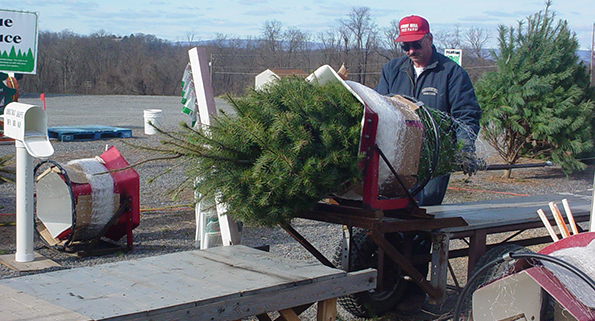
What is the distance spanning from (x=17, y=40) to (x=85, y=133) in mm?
9500

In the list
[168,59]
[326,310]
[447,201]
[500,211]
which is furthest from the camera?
[168,59]

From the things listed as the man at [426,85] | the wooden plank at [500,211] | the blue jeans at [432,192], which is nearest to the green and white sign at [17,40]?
the man at [426,85]

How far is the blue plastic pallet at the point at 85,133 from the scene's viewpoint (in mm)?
15512

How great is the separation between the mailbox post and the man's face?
124 inches

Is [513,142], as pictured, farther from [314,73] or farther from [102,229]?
[314,73]

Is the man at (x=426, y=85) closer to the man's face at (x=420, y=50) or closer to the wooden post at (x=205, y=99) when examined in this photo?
the man's face at (x=420, y=50)

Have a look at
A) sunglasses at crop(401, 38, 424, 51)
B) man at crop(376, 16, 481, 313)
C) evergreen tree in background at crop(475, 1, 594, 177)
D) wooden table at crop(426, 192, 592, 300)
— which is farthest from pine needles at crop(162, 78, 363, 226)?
evergreen tree in background at crop(475, 1, 594, 177)

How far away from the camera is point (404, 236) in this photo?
3.99 metres

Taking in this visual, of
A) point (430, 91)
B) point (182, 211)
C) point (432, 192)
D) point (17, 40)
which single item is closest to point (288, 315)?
point (432, 192)

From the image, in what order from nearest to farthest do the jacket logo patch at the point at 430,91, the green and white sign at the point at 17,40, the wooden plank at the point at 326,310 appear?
the wooden plank at the point at 326,310
the jacket logo patch at the point at 430,91
the green and white sign at the point at 17,40

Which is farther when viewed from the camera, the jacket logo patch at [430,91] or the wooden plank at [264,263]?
the jacket logo patch at [430,91]

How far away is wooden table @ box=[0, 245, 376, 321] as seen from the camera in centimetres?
239

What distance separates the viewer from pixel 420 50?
433 centimetres

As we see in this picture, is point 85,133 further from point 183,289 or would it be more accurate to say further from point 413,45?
point 183,289
